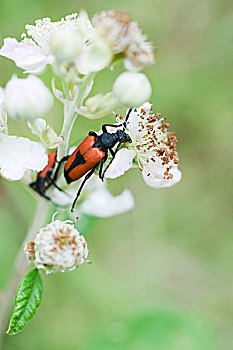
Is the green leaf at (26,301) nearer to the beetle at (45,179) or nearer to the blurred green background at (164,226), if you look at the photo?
the beetle at (45,179)

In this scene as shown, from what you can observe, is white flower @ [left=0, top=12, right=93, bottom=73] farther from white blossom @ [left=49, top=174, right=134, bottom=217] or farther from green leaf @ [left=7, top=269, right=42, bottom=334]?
green leaf @ [left=7, top=269, right=42, bottom=334]

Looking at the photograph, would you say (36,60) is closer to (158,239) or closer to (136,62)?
(136,62)

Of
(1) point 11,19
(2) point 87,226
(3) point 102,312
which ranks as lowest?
(3) point 102,312

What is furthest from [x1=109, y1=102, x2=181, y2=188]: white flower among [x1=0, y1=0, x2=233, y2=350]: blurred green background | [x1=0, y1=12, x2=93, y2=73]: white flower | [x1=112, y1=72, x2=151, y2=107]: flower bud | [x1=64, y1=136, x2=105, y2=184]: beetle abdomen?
[x1=0, y1=0, x2=233, y2=350]: blurred green background

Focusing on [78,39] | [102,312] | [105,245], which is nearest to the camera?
[78,39]

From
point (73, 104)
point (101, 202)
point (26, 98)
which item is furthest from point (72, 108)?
point (101, 202)

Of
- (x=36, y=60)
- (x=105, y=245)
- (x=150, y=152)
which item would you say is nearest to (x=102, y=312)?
(x=105, y=245)
